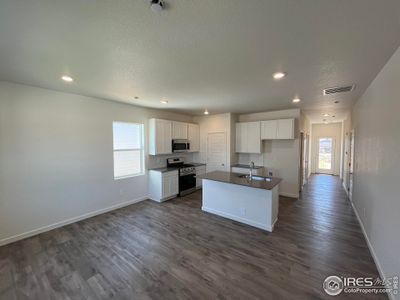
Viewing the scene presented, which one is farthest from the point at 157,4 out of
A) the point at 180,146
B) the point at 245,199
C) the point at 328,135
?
the point at 328,135

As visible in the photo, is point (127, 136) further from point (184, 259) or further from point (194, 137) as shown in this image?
point (184, 259)

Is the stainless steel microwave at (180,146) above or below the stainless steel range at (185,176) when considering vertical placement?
above

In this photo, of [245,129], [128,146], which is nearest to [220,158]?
[245,129]

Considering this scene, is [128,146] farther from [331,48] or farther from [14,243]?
[331,48]

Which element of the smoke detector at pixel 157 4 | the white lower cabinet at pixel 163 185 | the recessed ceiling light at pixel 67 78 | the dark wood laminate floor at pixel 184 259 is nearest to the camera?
the smoke detector at pixel 157 4

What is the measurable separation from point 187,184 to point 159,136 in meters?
1.76

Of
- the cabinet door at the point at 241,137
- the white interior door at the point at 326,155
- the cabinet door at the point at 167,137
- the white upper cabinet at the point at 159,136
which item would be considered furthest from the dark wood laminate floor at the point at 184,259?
the white interior door at the point at 326,155

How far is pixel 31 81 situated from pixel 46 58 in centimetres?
120

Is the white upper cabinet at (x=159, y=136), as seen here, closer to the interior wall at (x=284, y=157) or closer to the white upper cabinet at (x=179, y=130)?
the white upper cabinet at (x=179, y=130)

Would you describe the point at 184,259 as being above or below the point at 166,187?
below

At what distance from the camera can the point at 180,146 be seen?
226 inches

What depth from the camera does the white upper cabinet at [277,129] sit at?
4.93m

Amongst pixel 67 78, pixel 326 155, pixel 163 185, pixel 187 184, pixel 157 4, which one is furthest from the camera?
pixel 326 155

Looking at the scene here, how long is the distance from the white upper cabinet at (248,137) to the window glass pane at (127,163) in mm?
3237
